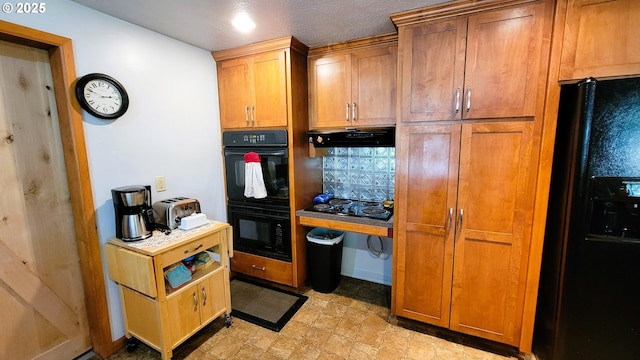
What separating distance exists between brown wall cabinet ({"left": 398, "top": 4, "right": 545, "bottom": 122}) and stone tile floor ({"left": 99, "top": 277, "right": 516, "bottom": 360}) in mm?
1625

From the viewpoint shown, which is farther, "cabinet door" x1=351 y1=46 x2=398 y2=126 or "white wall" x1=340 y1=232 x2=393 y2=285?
"white wall" x1=340 y1=232 x2=393 y2=285

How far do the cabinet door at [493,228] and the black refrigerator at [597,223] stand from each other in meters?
0.18

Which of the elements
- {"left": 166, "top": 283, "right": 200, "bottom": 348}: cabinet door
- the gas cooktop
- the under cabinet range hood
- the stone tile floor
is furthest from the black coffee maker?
the under cabinet range hood

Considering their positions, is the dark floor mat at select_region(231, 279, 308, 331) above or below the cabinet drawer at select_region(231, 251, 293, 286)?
below

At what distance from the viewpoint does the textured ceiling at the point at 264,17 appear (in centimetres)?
163

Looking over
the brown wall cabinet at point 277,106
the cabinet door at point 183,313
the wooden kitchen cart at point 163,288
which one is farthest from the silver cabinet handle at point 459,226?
the cabinet door at point 183,313

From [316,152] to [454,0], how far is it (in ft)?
5.17

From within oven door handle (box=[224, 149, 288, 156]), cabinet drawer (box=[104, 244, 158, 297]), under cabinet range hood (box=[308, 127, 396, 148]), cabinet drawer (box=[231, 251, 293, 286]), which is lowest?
cabinet drawer (box=[231, 251, 293, 286])

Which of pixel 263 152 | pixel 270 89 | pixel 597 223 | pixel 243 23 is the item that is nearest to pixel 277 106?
pixel 270 89

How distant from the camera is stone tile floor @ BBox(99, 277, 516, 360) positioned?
1.81 metres

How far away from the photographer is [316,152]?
103 inches

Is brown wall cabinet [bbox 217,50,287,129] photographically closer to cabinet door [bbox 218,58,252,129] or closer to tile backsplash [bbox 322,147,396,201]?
cabinet door [bbox 218,58,252,129]

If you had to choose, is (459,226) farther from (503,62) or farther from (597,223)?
(503,62)

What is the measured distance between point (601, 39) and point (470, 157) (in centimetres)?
85
